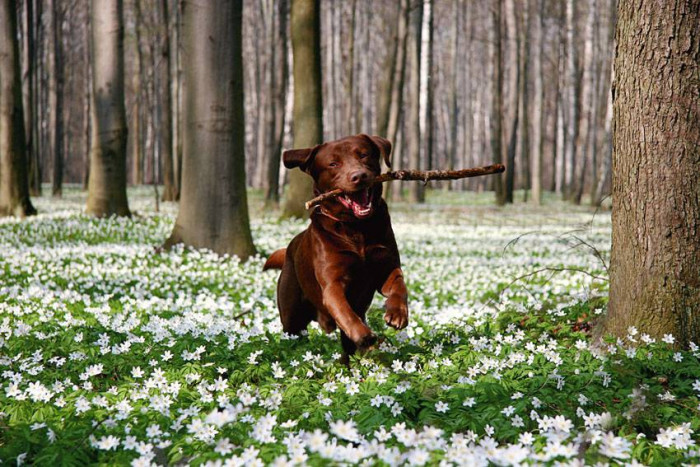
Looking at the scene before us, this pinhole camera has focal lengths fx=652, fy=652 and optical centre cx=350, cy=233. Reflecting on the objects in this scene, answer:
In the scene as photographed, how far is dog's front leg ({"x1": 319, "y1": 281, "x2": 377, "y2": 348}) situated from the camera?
A: 11.8ft

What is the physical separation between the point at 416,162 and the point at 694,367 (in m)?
21.7

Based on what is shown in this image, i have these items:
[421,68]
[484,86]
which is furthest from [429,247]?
[484,86]

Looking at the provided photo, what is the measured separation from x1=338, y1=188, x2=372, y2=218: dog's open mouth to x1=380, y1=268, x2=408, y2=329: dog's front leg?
52 cm

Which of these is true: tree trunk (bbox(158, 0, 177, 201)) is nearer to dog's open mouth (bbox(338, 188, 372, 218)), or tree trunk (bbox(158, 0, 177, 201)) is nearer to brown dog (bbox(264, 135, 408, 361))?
brown dog (bbox(264, 135, 408, 361))

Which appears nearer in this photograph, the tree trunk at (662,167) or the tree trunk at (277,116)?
the tree trunk at (662,167)

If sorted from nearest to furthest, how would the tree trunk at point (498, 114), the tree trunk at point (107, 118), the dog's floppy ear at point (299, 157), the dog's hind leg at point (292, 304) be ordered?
the dog's floppy ear at point (299, 157) → the dog's hind leg at point (292, 304) → the tree trunk at point (107, 118) → the tree trunk at point (498, 114)

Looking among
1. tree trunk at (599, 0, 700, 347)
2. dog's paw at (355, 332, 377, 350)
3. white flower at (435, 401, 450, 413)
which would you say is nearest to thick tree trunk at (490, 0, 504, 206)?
tree trunk at (599, 0, 700, 347)

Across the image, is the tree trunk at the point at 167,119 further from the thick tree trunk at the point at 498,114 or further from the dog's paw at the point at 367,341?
the dog's paw at the point at 367,341

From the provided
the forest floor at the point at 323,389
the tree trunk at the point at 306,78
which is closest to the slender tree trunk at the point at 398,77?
the tree trunk at the point at 306,78

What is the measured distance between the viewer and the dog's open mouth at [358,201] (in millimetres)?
3773

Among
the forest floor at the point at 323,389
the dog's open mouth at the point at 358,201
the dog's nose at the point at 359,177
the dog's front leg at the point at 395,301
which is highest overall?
the dog's nose at the point at 359,177

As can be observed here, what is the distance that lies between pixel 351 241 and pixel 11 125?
1355 centimetres

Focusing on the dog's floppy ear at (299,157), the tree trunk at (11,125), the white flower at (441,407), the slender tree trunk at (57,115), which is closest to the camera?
the white flower at (441,407)

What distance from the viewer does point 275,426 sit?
3.07 m
